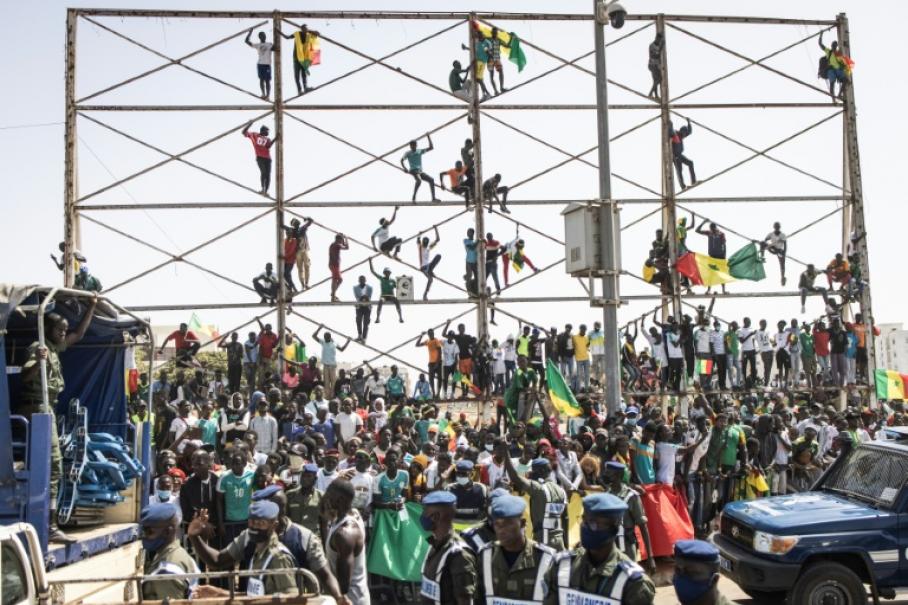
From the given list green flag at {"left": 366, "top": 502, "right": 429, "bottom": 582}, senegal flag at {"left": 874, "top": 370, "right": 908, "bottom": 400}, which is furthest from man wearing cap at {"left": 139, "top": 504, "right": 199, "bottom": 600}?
senegal flag at {"left": 874, "top": 370, "right": 908, "bottom": 400}

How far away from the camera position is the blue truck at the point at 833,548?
25.0 ft

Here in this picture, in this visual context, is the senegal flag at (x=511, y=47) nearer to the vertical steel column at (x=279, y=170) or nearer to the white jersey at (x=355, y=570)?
the vertical steel column at (x=279, y=170)

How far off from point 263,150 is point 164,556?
1323 cm

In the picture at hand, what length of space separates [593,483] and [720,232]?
1036cm

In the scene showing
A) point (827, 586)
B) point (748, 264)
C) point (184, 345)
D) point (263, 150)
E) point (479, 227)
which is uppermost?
point (263, 150)

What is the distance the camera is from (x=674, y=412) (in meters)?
18.9

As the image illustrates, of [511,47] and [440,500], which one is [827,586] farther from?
[511,47]

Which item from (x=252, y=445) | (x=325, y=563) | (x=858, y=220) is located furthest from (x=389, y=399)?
(x=325, y=563)

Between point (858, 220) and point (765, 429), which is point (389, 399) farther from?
point (858, 220)

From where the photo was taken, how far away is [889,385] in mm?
19234

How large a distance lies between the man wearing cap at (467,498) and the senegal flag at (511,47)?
11.5m

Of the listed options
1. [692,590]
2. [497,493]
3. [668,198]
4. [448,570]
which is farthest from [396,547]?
[668,198]

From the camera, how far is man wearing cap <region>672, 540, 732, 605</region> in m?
4.05

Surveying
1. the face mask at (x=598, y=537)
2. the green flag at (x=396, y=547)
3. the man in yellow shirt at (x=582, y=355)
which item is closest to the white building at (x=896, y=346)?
the man in yellow shirt at (x=582, y=355)
